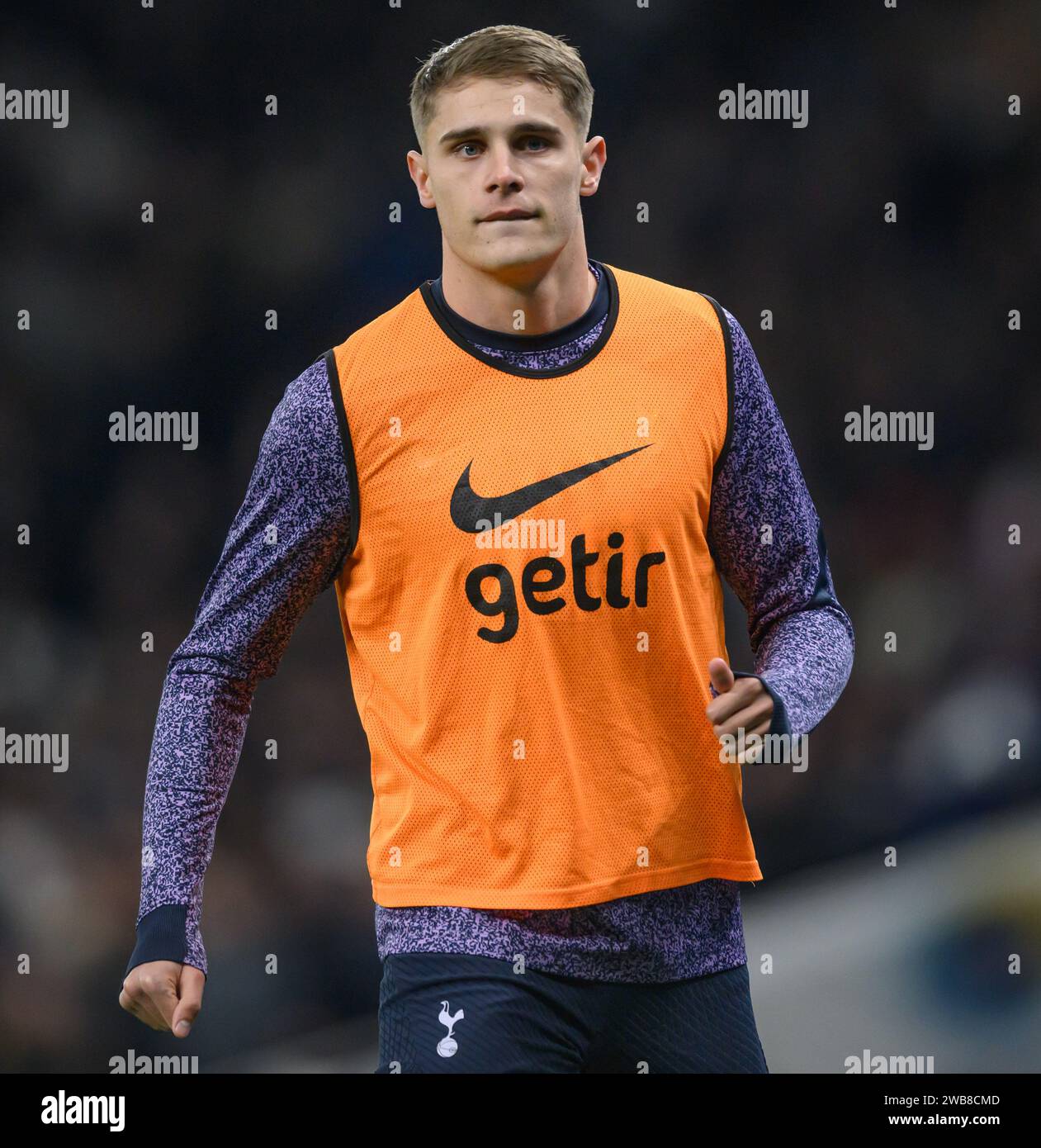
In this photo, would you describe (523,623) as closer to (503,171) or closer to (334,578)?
(334,578)

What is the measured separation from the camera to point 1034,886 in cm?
427

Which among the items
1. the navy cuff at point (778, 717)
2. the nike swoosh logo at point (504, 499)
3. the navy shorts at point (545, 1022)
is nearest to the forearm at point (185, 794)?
the navy shorts at point (545, 1022)

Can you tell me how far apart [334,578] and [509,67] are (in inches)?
30.4

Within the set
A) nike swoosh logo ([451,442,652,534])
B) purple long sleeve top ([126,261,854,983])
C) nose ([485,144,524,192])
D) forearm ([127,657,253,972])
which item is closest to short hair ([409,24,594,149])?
nose ([485,144,524,192])

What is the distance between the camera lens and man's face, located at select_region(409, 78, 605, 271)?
2.18 metres

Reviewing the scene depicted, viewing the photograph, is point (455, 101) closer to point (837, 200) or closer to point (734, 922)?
point (734, 922)

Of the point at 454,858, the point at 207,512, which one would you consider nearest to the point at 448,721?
the point at 454,858

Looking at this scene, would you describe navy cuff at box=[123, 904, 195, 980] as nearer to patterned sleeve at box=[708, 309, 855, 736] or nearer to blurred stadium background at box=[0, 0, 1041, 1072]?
patterned sleeve at box=[708, 309, 855, 736]

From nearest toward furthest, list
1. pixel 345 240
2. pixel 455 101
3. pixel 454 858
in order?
pixel 454 858 → pixel 455 101 → pixel 345 240

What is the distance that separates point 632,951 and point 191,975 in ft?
1.95

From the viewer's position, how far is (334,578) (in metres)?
2.28

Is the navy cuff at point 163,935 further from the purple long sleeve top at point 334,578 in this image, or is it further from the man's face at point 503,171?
the man's face at point 503,171

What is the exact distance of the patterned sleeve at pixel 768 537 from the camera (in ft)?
7.42

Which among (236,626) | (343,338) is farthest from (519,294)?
(343,338)
